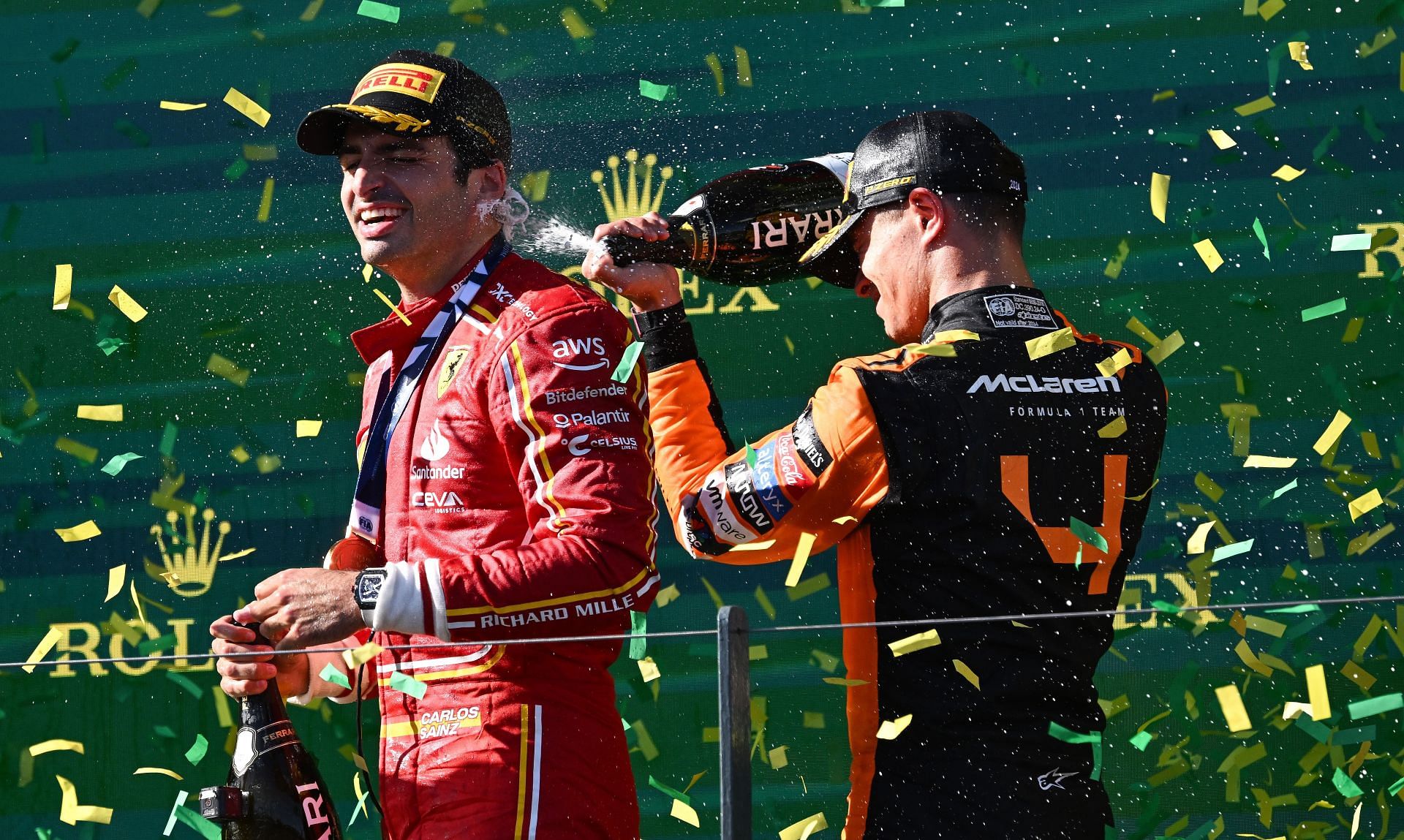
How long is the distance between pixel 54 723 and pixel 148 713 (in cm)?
21

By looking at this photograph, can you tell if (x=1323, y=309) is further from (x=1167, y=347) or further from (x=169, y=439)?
(x=169, y=439)

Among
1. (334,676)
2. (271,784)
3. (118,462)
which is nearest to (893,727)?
(334,676)

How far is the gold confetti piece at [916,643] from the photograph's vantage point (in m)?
2.09

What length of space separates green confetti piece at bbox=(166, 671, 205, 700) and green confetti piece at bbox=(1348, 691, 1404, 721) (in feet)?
7.86

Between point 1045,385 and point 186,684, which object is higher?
point 1045,385

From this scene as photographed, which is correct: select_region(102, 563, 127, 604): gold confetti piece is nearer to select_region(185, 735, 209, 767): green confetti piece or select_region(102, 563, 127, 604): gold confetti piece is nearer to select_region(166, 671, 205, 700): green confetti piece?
select_region(166, 671, 205, 700): green confetti piece

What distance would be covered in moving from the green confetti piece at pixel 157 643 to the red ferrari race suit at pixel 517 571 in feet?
4.11

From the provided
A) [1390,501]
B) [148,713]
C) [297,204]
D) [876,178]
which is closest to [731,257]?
[876,178]

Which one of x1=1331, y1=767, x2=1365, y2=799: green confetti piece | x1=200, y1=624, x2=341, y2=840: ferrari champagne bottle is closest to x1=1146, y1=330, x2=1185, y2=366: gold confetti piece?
x1=1331, y1=767, x2=1365, y2=799: green confetti piece

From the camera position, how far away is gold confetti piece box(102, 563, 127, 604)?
3332 mm

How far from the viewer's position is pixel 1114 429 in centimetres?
216

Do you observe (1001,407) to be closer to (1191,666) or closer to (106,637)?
(1191,666)

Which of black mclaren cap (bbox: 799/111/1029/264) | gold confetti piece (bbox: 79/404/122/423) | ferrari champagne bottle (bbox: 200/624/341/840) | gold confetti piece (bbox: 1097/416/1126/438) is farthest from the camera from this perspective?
gold confetti piece (bbox: 79/404/122/423)

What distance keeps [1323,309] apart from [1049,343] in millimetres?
1235
